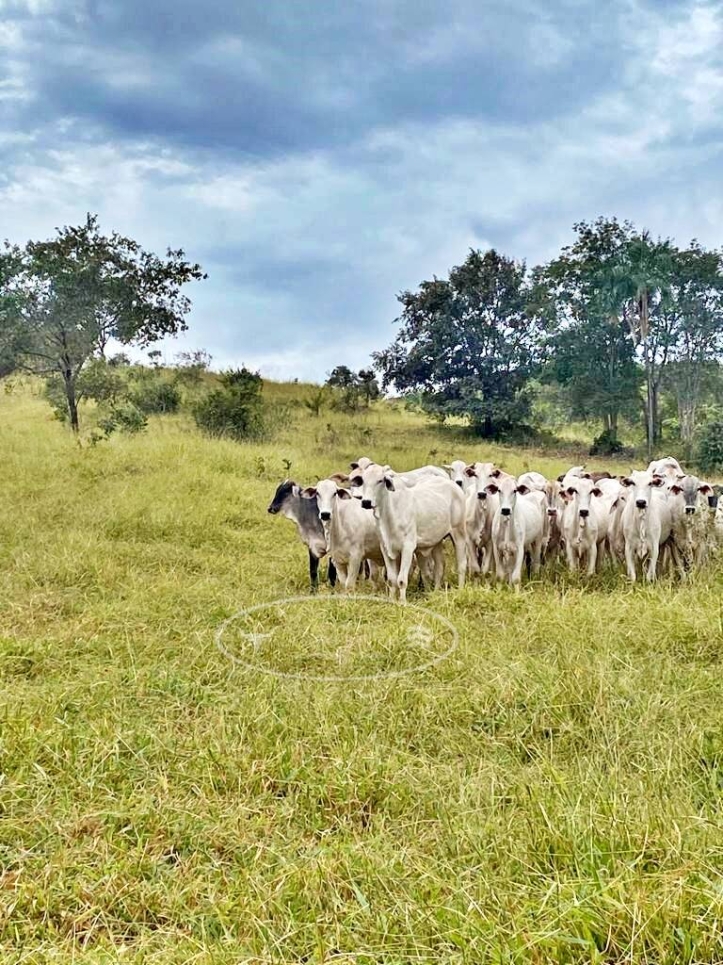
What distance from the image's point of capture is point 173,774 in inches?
121

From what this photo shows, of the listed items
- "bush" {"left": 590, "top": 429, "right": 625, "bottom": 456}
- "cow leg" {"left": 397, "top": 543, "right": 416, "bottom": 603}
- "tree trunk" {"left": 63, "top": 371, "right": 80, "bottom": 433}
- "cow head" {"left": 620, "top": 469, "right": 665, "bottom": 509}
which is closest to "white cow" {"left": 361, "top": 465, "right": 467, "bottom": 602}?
"cow leg" {"left": 397, "top": 543, "right": 416, "bottom": 603}

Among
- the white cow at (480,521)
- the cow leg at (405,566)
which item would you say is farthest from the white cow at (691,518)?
the cow leg at (405,566)

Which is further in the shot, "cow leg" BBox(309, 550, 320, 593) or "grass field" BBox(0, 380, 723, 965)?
"cow leg" BBox(309, 550, 320, 593)

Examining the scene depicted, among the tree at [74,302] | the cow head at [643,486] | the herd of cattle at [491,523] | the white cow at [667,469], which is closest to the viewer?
the herd of cattle at [491,523]

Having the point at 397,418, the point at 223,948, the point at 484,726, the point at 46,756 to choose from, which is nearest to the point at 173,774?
the point at 46,756

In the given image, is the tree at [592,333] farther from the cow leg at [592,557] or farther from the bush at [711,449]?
the cow leg at [592,557]

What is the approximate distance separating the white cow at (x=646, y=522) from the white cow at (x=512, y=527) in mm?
893

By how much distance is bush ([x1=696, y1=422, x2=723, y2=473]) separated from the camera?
14844mm

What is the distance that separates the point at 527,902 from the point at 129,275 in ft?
52.9

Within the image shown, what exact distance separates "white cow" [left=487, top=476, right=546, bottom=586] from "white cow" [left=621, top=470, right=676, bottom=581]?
89 cm

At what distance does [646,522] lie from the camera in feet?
22.7

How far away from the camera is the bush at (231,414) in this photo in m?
16.4

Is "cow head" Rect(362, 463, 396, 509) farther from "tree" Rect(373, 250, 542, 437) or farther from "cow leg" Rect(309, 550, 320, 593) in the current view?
"tree" Rect(373, 250, 542, 437)

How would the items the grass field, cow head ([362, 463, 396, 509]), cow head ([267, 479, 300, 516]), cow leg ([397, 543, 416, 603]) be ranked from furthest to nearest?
cow head ([267, 479, 300, 516]), cow leg ([397, 543, 416, 603]), cow head ([362, 463, 396, 509]), the grass field
